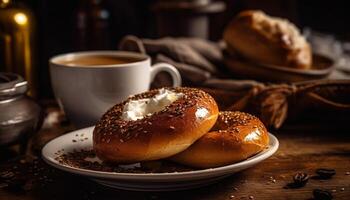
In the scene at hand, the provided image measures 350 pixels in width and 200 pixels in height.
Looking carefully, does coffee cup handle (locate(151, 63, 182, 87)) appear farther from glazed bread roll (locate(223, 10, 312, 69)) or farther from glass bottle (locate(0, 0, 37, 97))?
glass bottle (locate(0, 0, 37, 97))

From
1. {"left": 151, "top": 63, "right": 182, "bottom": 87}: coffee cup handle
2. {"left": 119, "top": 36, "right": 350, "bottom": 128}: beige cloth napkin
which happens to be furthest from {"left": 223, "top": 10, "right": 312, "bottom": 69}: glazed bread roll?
{"left": 151, "top": 63, "right": 182, "bottom": 87}: coffee cup handle

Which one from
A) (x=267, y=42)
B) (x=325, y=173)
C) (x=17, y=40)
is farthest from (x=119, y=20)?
(x=325, y=173)

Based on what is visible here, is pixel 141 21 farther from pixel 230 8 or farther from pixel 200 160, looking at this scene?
pixel 200 160

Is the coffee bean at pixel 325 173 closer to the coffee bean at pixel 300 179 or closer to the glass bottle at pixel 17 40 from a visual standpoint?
the coffee bean at pixel 300 179

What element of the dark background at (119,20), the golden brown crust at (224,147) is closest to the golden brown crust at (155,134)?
the golden brown crust at (224,147)

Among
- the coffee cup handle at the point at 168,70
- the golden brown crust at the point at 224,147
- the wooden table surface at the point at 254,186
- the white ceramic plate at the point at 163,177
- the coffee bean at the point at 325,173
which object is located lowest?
the wooden table surface at the point at 254,186

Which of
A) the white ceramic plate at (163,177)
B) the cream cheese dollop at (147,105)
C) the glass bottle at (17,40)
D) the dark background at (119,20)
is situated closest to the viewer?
the white ceramic plate at (163,177)
